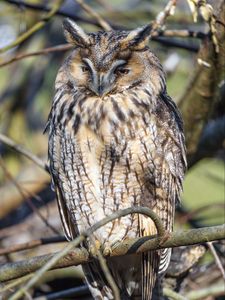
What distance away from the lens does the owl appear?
3.18m

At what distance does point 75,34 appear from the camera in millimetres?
3295

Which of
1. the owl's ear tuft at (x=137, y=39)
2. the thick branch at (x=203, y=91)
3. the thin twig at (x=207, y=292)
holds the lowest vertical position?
the thin twig at (x=207, y=292)

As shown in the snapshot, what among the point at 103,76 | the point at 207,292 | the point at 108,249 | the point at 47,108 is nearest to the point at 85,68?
the point at 103,76

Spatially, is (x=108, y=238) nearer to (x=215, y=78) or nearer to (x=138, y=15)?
(x=215, y=78)

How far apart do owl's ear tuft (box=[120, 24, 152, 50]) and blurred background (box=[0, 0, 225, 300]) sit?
11.4 inches

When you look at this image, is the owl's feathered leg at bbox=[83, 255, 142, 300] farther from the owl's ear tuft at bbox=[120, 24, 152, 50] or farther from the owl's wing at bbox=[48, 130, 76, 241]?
the owl's ear tuft at bbox=[120, 24, 152, 50]

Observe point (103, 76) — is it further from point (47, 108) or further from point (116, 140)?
point (47, 108)

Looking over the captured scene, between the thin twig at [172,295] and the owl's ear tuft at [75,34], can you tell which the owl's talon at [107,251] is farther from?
the owl's ear tuft at [75,34]

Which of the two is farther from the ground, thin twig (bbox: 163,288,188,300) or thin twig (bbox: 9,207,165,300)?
thin twig (bbox: 9,207,165,300)

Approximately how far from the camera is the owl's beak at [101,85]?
3.15 meters

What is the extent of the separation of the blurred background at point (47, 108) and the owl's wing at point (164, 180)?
25 cm

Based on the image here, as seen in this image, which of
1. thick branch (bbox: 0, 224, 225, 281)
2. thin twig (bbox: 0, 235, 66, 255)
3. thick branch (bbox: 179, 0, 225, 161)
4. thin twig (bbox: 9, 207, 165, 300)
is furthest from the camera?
thick branch (bbox: 179, 0, 225, 161)

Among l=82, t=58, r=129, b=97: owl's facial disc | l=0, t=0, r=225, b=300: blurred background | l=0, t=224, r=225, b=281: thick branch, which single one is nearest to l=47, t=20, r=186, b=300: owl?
l=82, t=58, r=129, b=97: owl's facial disc

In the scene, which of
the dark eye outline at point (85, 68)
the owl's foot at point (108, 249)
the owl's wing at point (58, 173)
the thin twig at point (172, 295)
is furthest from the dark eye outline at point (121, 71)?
the thin twig at point (172, 295)
